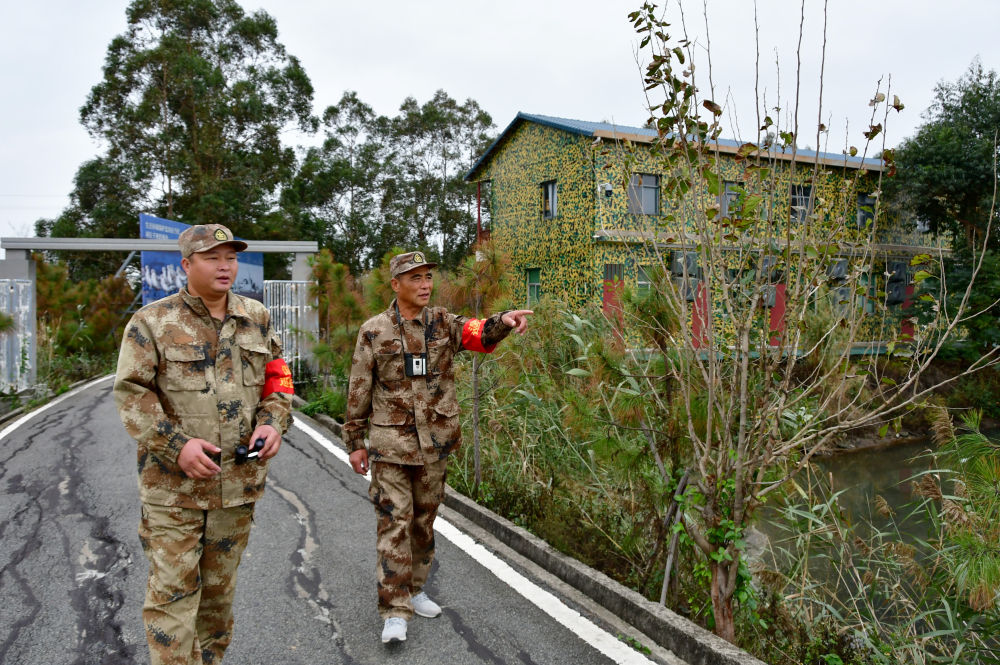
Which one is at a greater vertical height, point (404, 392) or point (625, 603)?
point (404, 392)

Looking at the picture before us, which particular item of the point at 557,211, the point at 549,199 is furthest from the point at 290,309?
the point at 549,199

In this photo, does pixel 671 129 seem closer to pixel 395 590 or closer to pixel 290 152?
pixel 395 590

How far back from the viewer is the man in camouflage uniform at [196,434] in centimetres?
267

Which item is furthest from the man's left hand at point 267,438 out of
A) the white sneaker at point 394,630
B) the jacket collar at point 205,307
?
the white sneaker at point 394,630

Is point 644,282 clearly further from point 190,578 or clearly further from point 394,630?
point 190,578

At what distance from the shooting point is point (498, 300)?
6609 millimetres

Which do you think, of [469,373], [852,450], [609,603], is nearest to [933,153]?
[852,450]

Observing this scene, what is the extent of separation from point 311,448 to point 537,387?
266 cm

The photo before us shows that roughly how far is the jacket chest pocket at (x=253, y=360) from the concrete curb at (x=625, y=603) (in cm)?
217

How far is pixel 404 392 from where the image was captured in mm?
3719

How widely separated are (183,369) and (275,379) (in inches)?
17.2

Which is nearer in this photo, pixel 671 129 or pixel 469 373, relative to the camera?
pixel 671 129

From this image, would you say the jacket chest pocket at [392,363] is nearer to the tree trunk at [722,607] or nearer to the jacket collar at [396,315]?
the jacket collar at [396,315]

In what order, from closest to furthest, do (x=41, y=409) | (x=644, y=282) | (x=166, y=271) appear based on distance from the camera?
(x=644, y=282) < (x=41, y=409) < (x=166, y=271)
